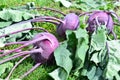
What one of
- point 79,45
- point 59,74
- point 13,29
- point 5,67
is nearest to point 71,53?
point 79,45

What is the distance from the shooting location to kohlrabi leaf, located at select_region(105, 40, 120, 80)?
2.75 meters

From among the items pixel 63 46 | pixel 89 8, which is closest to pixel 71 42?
pixel 63 46

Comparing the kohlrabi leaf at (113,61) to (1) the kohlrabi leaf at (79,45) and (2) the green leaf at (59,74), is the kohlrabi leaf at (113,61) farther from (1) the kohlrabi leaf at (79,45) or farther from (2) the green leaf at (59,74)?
(2) the green leaf at (59,74)

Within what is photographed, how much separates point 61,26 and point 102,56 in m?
0.60

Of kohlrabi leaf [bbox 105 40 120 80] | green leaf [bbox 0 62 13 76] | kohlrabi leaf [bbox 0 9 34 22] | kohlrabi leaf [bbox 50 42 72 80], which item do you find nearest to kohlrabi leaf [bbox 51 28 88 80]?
kohlrabi leaf [bbox 50 42 72 80]

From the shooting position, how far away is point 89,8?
13.6ft

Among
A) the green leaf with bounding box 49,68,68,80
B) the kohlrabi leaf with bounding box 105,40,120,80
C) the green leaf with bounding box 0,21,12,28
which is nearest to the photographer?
the kohlrabi leaf with bounding box 105,40,120,80

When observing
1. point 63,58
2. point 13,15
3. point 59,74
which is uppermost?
point 13,15

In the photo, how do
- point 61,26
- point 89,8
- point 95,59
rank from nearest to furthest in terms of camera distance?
point 95,59 < point 61,26 < point 89,8

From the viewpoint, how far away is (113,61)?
2842mm

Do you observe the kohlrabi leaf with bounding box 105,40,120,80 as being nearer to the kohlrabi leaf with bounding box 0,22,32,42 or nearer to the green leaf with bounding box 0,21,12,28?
the kohlrabi leaf with bounding box 0,22,32,42

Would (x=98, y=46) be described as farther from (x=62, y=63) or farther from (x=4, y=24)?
(x=4, y=24)

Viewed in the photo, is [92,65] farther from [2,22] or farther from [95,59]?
[2,22]

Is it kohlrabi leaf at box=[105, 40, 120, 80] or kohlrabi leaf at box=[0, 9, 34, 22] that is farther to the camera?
kohlrabi leaf at box=[0, 9, 34, 22]
